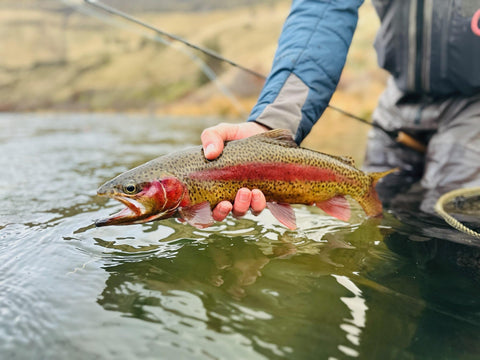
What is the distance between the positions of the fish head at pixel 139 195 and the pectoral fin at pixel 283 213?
585 millimetres

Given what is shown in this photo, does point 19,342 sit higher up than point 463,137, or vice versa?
point 463,137

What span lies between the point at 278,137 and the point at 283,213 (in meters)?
0.43

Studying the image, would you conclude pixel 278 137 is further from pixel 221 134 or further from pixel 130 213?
pixel 130 213

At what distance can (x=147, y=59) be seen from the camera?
211 ft

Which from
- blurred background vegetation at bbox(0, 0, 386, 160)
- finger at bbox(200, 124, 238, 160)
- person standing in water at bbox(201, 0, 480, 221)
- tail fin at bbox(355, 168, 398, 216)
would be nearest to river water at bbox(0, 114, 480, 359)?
tail fin at bbox(355, 168, 398, 216)

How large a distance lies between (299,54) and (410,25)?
3.87 feet

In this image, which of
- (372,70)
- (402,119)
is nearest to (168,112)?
(372,70)

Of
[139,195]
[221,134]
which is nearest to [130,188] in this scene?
[139,195]

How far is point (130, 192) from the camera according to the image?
2.10 m

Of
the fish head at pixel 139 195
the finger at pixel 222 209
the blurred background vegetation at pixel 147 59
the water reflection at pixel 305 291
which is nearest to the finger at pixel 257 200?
the finger at pixel 222 209

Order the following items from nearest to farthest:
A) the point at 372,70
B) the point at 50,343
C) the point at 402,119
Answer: the point at 50,343
the point at 402,119
the point at 372,70

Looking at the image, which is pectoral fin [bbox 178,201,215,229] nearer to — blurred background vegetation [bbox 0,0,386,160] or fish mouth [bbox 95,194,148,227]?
fish mouth [bbox 95,194,148,227]

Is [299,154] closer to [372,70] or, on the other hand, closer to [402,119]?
[402,119]

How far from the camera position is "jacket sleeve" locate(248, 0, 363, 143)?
2863mm
